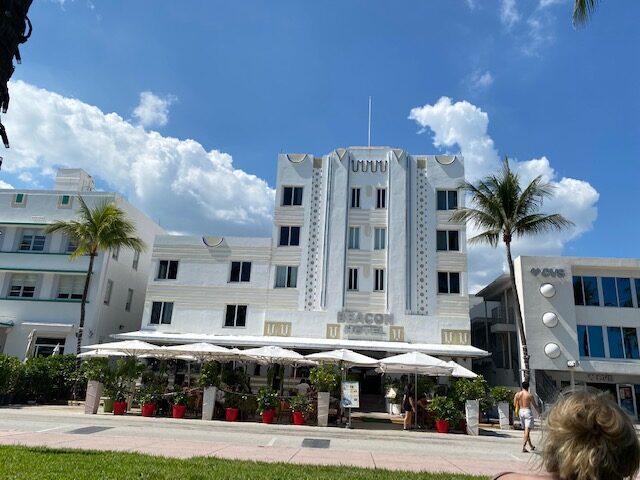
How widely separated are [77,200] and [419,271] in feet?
64.8

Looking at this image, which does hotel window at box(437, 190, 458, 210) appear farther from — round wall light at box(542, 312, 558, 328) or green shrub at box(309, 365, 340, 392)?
green shrub at box(309, 365, 340, 392)

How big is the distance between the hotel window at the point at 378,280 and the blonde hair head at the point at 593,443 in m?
24.4

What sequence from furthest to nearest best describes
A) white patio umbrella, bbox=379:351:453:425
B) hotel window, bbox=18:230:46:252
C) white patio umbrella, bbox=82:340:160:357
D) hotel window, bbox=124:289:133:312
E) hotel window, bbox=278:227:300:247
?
hotel window, bbox=124:289:133:312 → hotel window, bbox=18:230:46:252 → hotel window, bbox=278:227:300:247 → white patio umbrella, bbox=82:340:160:357 → white patio umbrella, bbox=379:351:453:425

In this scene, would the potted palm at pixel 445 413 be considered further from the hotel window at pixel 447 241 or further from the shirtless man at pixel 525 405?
the hotel window at pixel 447 241

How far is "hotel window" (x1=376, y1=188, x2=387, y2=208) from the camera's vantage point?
2770cm

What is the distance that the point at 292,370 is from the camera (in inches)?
1056

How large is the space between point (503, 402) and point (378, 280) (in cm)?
911

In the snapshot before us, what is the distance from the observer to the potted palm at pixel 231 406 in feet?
58.5

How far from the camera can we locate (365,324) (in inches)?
997

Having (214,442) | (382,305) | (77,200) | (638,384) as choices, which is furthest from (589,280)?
(77,200)

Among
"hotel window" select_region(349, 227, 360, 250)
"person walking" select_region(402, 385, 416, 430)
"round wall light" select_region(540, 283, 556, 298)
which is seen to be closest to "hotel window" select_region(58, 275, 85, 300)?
"hotel window" select_region(349, 227, 360, 250)

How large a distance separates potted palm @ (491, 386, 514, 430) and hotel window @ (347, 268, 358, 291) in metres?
9.21

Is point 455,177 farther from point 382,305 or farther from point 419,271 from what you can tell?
point 382,305

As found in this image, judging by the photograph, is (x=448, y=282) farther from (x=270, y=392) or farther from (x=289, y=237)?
(x=270, y=392)
